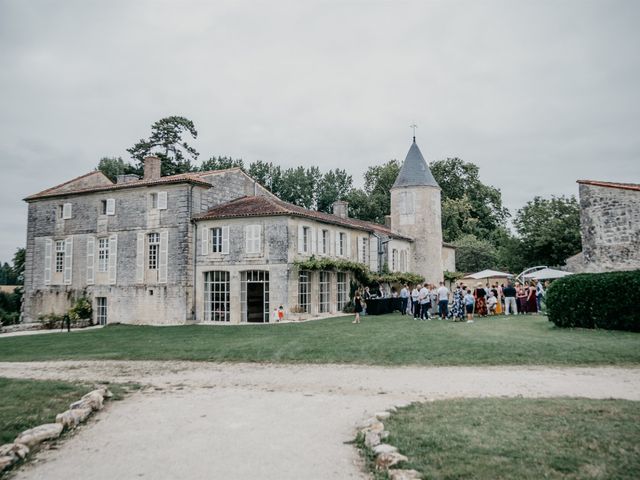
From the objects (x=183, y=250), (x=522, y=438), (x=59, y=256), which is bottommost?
(x=522, y=438)

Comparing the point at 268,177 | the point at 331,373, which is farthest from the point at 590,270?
the point at 268,177

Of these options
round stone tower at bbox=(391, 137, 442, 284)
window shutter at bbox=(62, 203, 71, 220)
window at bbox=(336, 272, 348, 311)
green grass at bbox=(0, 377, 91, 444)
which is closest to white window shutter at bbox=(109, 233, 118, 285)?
window shutter at bbox=(62, 203, 71, 220)

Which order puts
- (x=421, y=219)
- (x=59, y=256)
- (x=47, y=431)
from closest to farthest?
Answer: 1. (x=47, y=431)
2. (x=59, y=256)
3. (x=421, y=219)

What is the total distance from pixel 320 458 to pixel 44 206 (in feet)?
103

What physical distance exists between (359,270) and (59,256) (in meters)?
17.8

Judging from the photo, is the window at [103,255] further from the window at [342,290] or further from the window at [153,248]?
the window at [342,290]

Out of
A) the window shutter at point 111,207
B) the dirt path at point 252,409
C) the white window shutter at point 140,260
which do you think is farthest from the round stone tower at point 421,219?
the dirt path at point 252,409

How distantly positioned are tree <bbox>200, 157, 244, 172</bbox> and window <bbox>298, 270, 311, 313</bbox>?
28813 mm

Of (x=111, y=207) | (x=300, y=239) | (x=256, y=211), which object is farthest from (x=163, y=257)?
(x=300, y=239)

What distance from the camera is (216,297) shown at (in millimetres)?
26312

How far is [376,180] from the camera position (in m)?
58.2

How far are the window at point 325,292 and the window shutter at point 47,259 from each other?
16454 millimetres

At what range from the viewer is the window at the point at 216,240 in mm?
26344

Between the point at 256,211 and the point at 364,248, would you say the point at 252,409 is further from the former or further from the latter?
the point at 364,248
